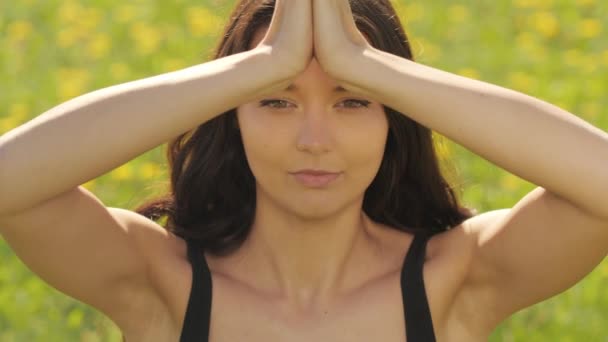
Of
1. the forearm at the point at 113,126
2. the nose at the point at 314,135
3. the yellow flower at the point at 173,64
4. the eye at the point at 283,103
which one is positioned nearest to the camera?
the forearm at the point at 113,126

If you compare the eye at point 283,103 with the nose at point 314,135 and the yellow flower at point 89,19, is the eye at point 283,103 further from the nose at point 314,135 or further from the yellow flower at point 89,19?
the yellow flower at point 89,19

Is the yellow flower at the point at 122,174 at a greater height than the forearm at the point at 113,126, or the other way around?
the forearm at the point at 113,126

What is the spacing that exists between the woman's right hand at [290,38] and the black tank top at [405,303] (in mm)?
714

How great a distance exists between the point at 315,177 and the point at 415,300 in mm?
494

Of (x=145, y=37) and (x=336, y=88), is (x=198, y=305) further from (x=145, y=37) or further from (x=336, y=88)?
(x=145, y=37)

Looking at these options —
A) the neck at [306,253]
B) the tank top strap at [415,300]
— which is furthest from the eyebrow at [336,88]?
the tank top strap at [415,300]

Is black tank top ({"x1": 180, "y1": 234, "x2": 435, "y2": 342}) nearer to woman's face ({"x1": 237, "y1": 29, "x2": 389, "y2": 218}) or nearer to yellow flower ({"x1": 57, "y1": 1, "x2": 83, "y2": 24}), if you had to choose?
woman's face ({"x1": 237, "y1": 29, "x2": 389, "y2": 218})

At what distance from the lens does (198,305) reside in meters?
4.46

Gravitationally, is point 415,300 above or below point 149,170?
above

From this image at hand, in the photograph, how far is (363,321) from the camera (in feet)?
14.7

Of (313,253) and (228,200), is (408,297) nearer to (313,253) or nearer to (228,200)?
(313,253)

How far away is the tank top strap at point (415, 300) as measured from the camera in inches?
174

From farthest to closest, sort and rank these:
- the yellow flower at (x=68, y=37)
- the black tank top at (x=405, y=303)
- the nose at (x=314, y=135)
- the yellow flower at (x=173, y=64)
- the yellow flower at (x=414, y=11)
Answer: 1. the yellow flower at (x=414, y=11)
2. the yellow flower at (x=68, y=37)
3. the yellow flower at (x=173, y=64)
4. the black tank top at (x=405, y=303)
5. the nose at (x=314, y=135)

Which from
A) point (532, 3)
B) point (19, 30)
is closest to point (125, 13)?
point (19, 30)
